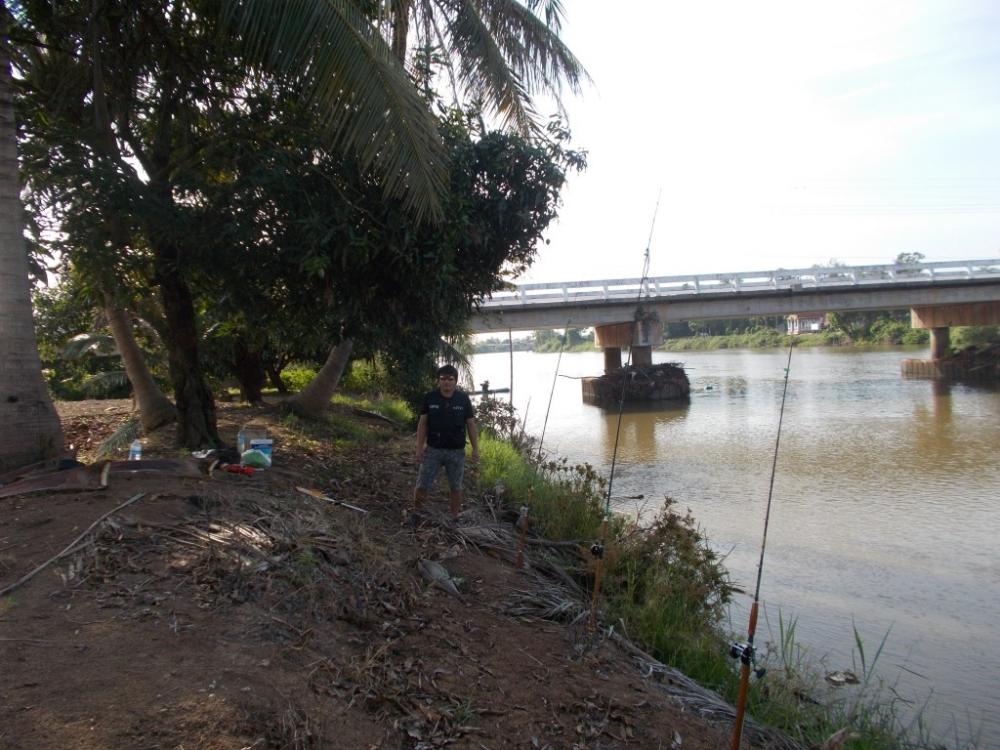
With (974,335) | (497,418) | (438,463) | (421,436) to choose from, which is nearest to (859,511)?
(497,418)

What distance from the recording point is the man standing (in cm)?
685

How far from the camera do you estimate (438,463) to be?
6.98 metres

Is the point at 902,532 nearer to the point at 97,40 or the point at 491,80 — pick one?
the point at 491,80

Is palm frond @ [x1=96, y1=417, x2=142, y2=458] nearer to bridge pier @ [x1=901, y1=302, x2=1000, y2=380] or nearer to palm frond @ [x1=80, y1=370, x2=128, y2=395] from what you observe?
palm frond @ [x1=80, y1=370, x2=128, y2=395]

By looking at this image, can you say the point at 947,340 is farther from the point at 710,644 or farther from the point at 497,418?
the point at 710,644

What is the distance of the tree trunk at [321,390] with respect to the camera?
41.4 ft

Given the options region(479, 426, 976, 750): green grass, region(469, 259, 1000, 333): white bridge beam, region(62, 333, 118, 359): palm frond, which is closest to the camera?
region(479, 426, 976, 750): green grass

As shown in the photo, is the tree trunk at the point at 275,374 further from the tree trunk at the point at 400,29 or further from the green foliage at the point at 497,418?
the tree trunk at the point at 400,29

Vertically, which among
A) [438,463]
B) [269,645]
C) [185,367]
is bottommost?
[269,645]

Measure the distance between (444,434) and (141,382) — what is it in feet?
17.9

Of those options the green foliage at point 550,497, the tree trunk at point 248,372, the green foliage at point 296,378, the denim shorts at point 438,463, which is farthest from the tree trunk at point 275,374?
the denim shorts at point 438,463

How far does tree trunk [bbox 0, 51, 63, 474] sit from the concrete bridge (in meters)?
20.8

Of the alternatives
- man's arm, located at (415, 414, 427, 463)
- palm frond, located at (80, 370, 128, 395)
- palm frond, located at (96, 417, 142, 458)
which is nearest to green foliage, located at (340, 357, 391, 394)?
palm frond, located at (80, 370, 128, 395)

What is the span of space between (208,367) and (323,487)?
7035mm
